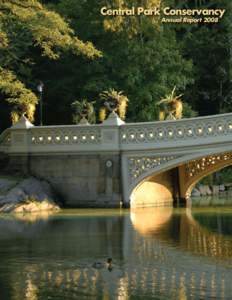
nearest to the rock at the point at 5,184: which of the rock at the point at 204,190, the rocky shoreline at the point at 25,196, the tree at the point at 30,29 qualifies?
the rocky shoreline at the point at 25,196

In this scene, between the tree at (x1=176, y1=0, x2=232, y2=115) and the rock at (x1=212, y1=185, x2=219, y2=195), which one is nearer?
the rock at (x1=212, y1=185, x2=219, y2=195)

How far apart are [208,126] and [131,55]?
11.4 metres

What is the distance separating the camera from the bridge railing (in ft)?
93.7

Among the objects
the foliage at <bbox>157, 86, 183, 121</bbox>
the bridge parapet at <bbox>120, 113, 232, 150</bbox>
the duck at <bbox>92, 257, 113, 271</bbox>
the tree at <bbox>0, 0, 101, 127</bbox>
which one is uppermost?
the tree at <bbox>0, 0, 101, 127</bbox>

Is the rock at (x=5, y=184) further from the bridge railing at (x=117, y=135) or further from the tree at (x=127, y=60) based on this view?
the tree at (x=127, y=60)

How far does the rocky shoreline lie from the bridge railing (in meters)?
1.54

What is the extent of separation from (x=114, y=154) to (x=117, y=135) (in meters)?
0.64

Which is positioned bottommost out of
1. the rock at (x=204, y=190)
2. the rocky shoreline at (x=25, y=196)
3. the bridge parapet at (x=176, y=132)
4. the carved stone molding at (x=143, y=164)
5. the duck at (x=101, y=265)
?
the duck at (x=101, y=265)

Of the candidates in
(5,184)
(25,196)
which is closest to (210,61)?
(5,184)

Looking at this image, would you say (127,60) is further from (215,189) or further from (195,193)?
(215,189)

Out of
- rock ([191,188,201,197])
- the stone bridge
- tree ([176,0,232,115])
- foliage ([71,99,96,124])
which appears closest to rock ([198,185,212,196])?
rock ([191,188,201,197])

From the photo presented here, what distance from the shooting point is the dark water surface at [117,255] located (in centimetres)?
1414

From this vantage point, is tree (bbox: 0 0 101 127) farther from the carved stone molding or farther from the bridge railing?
the carved stone molding

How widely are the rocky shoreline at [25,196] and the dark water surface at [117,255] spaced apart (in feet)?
4.50
